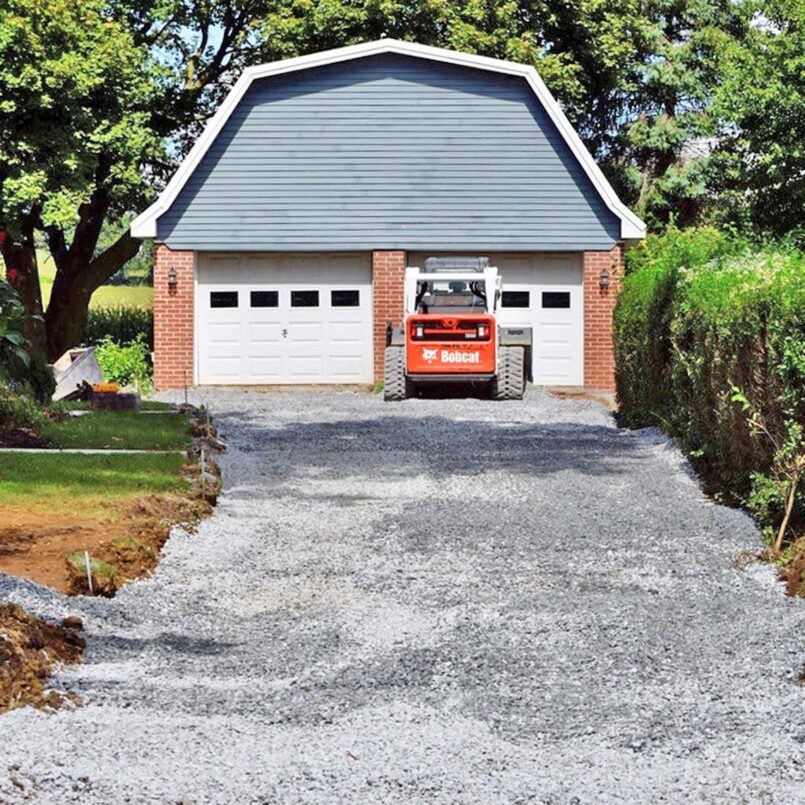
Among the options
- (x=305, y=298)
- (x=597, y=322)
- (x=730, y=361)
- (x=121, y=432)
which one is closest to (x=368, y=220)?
(x=305, y=298)

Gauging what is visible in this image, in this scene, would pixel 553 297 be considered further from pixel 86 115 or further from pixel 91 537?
pixel 91 537

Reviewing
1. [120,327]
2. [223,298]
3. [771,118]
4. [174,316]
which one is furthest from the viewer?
[120,327]

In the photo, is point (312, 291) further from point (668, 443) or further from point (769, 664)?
point (769, 664)

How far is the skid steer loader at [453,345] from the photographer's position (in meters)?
26.2

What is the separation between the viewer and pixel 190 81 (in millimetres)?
40625

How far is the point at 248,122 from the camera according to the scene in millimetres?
31672

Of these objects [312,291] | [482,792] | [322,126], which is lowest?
[482,792]

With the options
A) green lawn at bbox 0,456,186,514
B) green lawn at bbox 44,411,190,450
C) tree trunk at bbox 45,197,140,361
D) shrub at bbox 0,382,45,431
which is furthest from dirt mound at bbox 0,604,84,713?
tree trunk at bbox 45,197,140,361

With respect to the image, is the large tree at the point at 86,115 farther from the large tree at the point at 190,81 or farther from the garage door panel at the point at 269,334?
the garage door panel at the point at 269,334

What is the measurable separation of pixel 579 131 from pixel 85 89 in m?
17.5

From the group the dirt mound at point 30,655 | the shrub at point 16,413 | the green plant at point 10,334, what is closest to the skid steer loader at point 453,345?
the green plant at point 10,334

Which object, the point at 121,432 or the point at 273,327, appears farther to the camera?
the point at 273,327

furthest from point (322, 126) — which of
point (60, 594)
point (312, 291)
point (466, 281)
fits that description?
point (60, 594)

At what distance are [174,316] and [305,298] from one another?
2.64 metres
